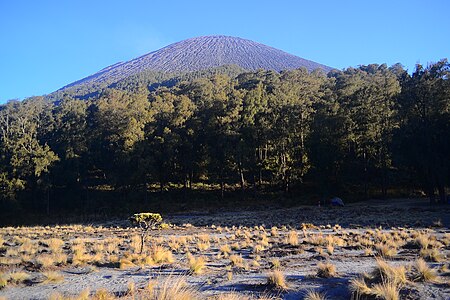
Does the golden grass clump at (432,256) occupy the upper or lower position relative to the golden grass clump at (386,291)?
lower

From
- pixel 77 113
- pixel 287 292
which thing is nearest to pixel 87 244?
pixel 287 292

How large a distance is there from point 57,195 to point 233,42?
443 ft

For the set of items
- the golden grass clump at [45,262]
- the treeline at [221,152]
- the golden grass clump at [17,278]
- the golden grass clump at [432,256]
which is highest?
the treeline at [221,152]

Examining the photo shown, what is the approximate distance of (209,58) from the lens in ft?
478

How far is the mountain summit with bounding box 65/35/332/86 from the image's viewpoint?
13625 centimetres

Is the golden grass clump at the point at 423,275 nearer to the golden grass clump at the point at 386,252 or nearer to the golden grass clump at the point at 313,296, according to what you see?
the golden grass clump at the point at 313,296

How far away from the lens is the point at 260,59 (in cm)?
14438

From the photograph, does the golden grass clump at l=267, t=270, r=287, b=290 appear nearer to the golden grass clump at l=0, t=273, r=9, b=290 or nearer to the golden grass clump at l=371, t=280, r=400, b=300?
the golden grass clump at l=371, t=280, r=400, b=300

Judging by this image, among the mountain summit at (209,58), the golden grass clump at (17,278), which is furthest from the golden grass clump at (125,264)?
the mountain summit at (209,58)

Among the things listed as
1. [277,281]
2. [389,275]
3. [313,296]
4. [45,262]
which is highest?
[389,275]

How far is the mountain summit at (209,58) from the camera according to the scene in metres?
136

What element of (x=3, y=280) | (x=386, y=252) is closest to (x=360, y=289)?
(x=386, y=252)

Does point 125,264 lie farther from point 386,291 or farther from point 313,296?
point 386,291

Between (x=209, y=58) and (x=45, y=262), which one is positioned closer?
(x=45, y=262)
